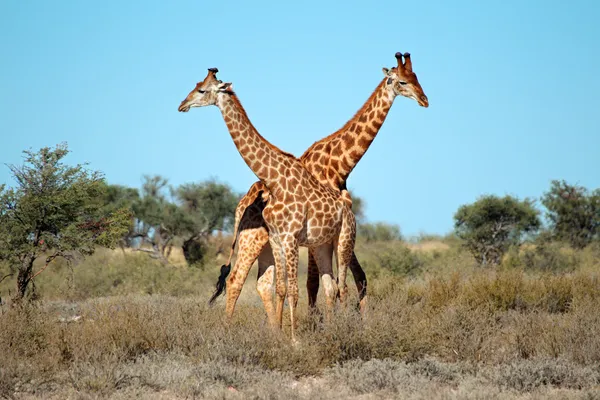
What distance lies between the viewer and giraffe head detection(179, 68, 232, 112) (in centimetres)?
995

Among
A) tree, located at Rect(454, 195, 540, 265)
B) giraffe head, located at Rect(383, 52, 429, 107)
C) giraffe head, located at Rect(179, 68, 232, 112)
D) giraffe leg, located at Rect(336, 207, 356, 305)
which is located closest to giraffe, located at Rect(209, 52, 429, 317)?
giraffe head, located at Rect(383, 52, 429, 107)

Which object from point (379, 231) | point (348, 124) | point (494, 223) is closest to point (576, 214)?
point (494, 223)

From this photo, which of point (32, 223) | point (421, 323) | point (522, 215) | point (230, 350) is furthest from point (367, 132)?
point (522, 215)

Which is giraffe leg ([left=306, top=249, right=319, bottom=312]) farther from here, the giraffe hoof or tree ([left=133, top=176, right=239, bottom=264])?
tree ([left=133, top=176, right=239, bottom=264])

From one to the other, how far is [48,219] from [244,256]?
219 inches

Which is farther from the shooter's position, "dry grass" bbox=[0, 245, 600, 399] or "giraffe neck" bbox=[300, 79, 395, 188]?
"giraffe neck" bbox=[300, 79, 395, 188]

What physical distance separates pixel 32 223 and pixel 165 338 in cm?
598

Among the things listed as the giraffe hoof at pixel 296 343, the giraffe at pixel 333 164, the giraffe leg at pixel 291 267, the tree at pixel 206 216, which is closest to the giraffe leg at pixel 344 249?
the giraffe at pixel 333 164

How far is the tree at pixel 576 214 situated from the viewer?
88.8ft

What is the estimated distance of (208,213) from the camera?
28500 millimetres

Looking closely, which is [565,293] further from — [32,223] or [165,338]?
[32,223]

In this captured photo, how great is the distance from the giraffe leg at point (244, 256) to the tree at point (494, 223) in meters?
14.7

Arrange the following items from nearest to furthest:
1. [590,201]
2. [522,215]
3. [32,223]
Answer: [32,223] < [522,215] < [590,201]

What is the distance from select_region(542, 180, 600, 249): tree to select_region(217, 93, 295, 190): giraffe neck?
62.6 ft
